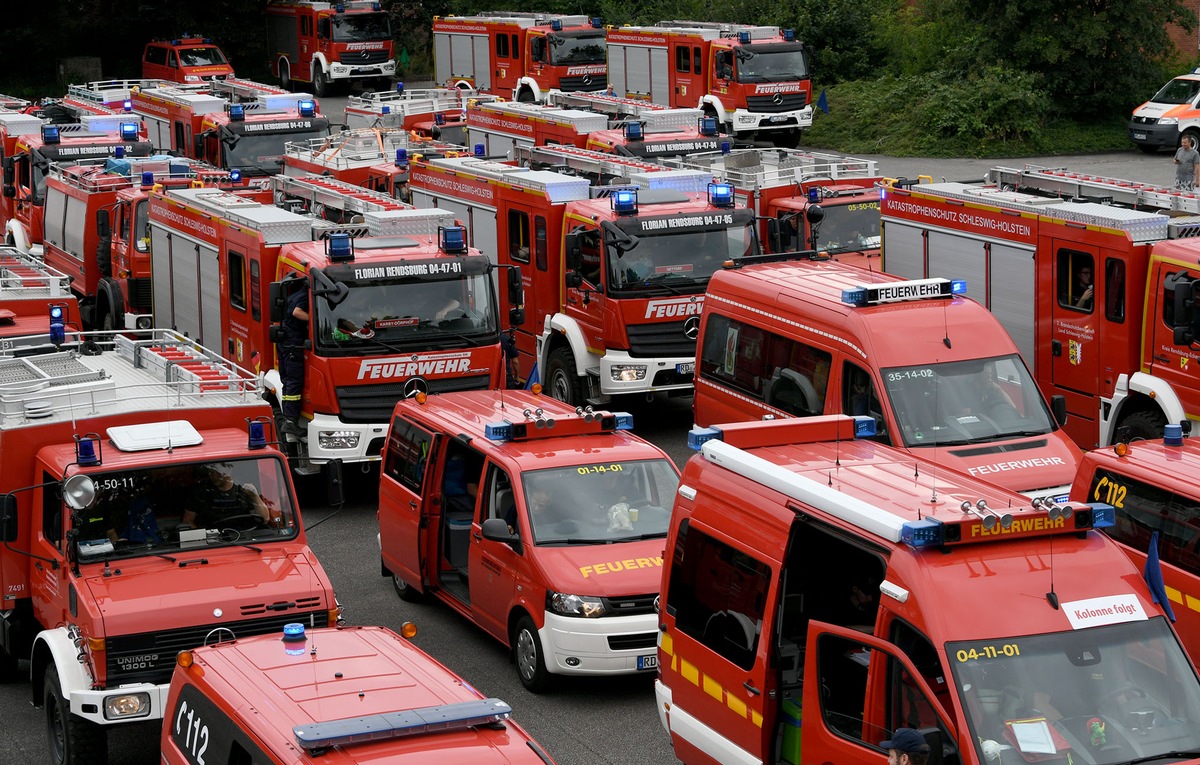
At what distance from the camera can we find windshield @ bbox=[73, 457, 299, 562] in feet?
34.1

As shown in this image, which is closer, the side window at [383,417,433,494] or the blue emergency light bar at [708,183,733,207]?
the side window at [383,417,433,494]

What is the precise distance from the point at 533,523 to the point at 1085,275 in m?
7.10

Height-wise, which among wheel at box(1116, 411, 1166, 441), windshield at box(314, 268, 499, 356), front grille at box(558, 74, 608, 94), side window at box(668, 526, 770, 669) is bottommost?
wheel at box(1116, 411, 1166, 441)

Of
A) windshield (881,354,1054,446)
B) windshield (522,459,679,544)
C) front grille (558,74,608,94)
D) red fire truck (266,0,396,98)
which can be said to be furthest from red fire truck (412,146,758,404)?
red fire truck (266,0,396,98)

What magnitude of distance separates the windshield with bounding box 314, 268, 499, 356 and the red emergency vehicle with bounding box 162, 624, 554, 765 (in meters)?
8.11

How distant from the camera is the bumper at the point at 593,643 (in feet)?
36.6

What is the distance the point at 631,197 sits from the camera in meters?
18.6

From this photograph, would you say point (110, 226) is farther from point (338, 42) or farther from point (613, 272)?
point (338, 42)

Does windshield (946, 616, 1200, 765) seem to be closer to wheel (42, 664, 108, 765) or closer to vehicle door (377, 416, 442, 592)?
wheel (42, 664, 108, 765)

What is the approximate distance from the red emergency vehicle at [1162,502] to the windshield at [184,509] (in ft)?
17.1

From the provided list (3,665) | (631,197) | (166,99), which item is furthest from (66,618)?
(166,99)

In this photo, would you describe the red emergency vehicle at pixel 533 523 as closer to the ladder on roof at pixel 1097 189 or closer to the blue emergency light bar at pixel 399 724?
the blue emergency light bar at pixel 399 724

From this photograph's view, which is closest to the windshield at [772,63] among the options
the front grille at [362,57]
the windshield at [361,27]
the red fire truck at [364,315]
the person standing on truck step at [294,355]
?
the windshield at [361,27]

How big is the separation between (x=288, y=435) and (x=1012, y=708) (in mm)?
11052
